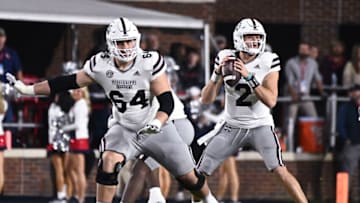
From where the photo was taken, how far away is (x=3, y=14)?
1889cm

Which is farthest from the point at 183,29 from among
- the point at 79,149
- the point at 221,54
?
the point at 221,54

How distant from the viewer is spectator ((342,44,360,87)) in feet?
67.7

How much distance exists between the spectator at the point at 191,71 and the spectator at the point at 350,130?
2.08 meters

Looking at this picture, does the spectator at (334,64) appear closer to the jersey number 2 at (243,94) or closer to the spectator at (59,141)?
the spectator at (59,141)

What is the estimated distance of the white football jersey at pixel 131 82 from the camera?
43.5 ft

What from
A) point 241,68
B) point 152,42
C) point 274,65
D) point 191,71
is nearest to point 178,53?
point 191,71

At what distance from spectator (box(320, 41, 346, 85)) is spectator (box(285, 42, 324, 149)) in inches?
18.5

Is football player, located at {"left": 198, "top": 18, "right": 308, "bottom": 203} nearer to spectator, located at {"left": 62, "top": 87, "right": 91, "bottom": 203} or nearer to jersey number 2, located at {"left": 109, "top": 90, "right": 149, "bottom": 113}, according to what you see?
jersey number 2, located at {"left": 109, "top": 90, "right": 149, "bottom": 113}

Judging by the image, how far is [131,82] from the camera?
13.2 m

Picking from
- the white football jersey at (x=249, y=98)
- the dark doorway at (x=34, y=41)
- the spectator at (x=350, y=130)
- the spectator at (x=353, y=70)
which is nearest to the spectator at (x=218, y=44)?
the spectator at (x=353, y=70)

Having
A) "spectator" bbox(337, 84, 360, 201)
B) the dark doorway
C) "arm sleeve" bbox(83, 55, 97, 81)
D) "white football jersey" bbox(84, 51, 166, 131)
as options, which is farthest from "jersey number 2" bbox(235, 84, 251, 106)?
the dark doorway

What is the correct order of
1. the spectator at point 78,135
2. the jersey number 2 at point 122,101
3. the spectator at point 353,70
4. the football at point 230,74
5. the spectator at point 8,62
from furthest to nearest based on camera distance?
the spectator at point 353,70 < the spectator at point 8,62 < the spectator at point 78,135 < the football at point 230,74 < the jersey number 2 at point 122,101

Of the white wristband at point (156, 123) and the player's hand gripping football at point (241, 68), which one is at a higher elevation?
the player's hand gripping football at point (241, 68)

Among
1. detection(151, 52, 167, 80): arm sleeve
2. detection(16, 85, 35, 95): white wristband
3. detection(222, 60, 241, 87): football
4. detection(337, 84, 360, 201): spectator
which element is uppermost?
detection(151, 52, 167, 80): arm sleeve
